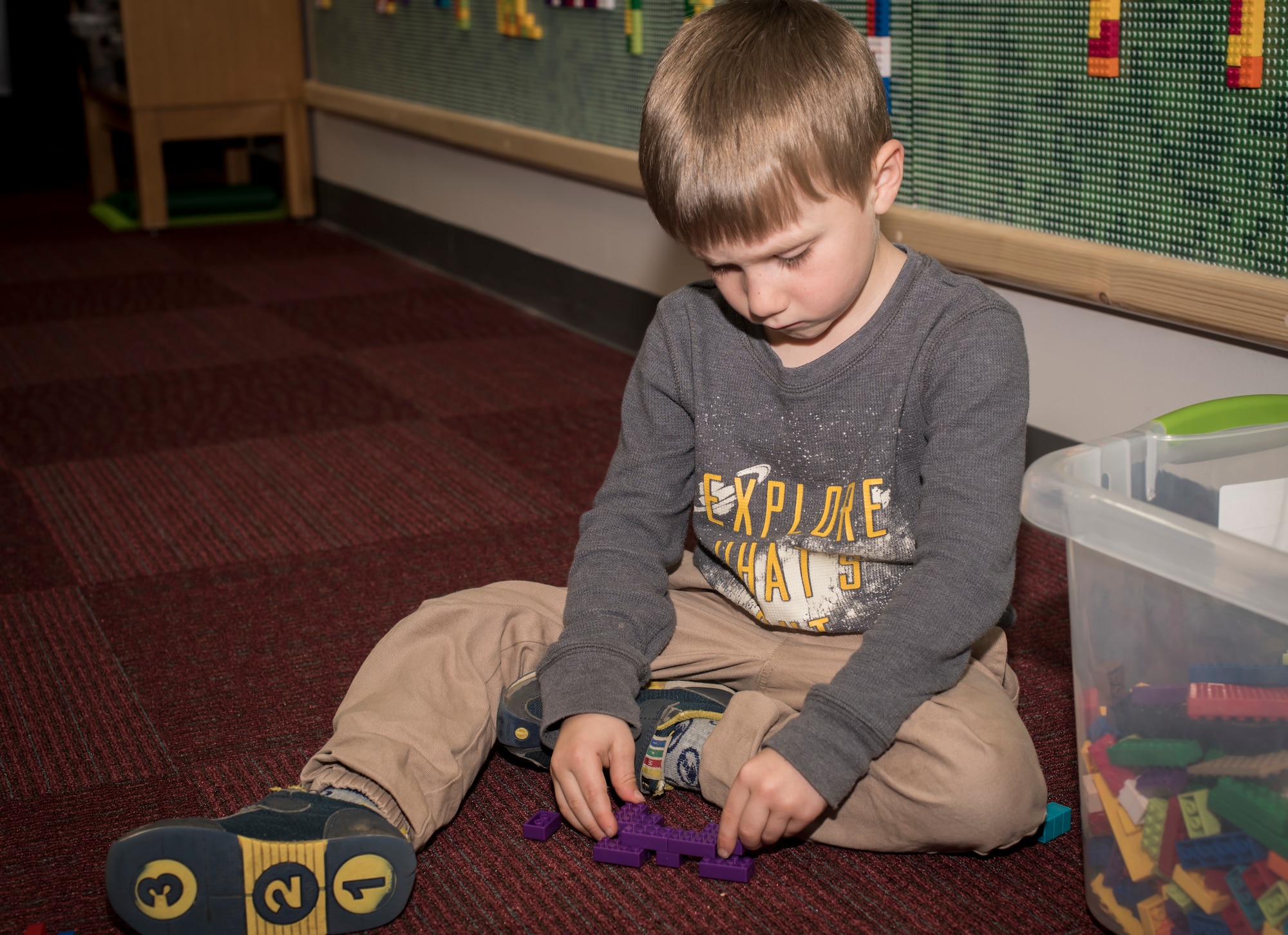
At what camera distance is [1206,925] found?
27.3 inches

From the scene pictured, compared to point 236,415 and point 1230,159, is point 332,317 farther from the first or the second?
point 1230,159

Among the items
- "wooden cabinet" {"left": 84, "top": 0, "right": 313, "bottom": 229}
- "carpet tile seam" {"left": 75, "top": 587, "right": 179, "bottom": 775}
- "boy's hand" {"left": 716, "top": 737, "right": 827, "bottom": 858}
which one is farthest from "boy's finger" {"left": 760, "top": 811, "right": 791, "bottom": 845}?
"wooden cabinet" {"left": 84, "top": 0, "right": 313, "bottom": 229}

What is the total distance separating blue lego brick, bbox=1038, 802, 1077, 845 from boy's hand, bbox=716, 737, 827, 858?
0.61 ft

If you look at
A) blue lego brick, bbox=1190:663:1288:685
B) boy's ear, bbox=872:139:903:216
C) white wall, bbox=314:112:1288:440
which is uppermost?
boy's ear, bbox=872:139:903:216

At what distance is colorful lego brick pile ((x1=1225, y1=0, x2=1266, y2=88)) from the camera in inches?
43.3

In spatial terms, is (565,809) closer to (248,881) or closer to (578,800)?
(578,800)

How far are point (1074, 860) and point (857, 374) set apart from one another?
35cm

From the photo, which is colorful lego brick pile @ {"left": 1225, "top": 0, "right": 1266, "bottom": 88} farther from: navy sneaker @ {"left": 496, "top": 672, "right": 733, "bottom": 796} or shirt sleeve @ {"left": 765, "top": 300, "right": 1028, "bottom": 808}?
navy sneaker @ {"left": 496, "top": 672, "right": 733, "bottom": 796}

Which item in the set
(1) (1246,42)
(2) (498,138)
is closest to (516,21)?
(2) (498,138)

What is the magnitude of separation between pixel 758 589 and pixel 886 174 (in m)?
0.29

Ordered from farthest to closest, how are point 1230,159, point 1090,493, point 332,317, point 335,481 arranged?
point 332,317 < point 335,481 < point 1230,159 < point 1090,493

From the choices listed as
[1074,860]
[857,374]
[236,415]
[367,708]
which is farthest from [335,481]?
[1074,860]

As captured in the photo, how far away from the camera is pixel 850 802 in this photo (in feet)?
2.74

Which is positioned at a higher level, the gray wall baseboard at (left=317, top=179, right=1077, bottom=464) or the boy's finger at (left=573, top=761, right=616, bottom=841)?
the gray wall baseboard at (left=317, top=179, right=1077, bottom=464)
